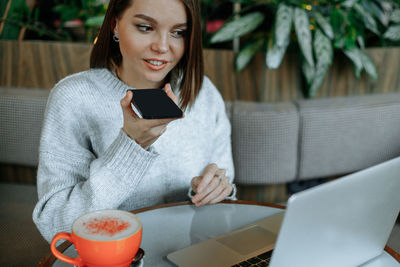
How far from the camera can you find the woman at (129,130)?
0.89 metres

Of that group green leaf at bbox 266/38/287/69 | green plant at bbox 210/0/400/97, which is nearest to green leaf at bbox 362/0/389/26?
green plant at bbox 210/0/400/97

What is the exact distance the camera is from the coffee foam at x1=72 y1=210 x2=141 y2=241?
58 cm

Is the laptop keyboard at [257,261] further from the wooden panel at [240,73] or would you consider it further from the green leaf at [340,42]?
the green leaf at [340,42]

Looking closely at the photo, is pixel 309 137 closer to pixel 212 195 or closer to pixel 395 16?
pixel 395 16

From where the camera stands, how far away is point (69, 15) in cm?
203

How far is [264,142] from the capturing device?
171cm

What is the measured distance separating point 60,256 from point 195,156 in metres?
0.66

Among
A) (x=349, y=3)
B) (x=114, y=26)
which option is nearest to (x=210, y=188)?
(x=114, y=26)

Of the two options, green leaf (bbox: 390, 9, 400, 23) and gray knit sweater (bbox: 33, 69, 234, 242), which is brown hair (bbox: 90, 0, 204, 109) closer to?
gray knit sweater (bbox: 33, 69, 234, 242)

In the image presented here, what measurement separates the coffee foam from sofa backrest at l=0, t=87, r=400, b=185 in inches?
44.0

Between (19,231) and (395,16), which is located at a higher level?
(395,16)

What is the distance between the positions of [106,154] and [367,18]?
1.52 meters

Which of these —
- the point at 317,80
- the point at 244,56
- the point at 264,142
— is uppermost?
the point at 244,56

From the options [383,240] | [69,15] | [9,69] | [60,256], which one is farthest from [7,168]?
[383,240]
